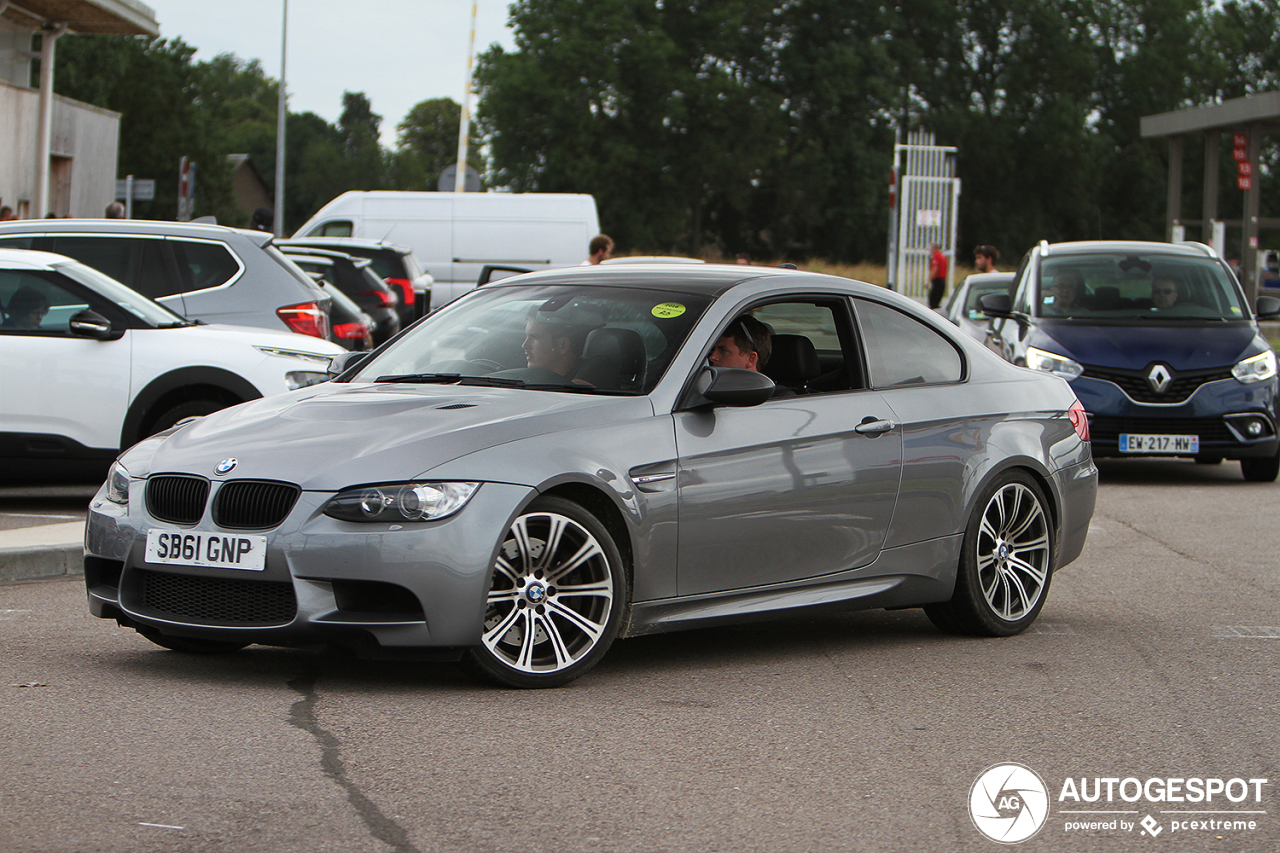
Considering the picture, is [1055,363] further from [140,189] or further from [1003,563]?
[140,189]

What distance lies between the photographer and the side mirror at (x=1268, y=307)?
13.8m

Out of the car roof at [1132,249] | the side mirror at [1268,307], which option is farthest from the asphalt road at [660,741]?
the car roof at [1132,249]

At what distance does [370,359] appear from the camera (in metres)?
7.04

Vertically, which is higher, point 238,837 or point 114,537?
point 114,537

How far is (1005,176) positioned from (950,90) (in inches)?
203

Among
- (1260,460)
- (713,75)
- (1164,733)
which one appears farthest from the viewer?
(713,75)

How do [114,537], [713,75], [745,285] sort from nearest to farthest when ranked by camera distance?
[114,537] < [745,285] < [713,75]

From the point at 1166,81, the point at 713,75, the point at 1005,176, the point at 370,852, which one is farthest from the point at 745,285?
the point at 1166,81

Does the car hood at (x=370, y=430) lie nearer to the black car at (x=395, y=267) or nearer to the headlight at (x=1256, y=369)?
the headlight at (x=1256, y=369)

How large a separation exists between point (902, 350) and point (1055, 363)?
6.70m

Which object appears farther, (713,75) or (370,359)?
(713,75)

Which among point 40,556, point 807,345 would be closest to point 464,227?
point 40,556

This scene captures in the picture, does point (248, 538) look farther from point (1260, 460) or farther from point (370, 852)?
point (1260, 460)

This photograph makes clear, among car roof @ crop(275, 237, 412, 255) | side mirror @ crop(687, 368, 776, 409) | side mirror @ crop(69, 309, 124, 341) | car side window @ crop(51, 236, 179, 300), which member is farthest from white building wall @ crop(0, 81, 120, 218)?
side mirror @ crop(687, 368, 776, 409)
